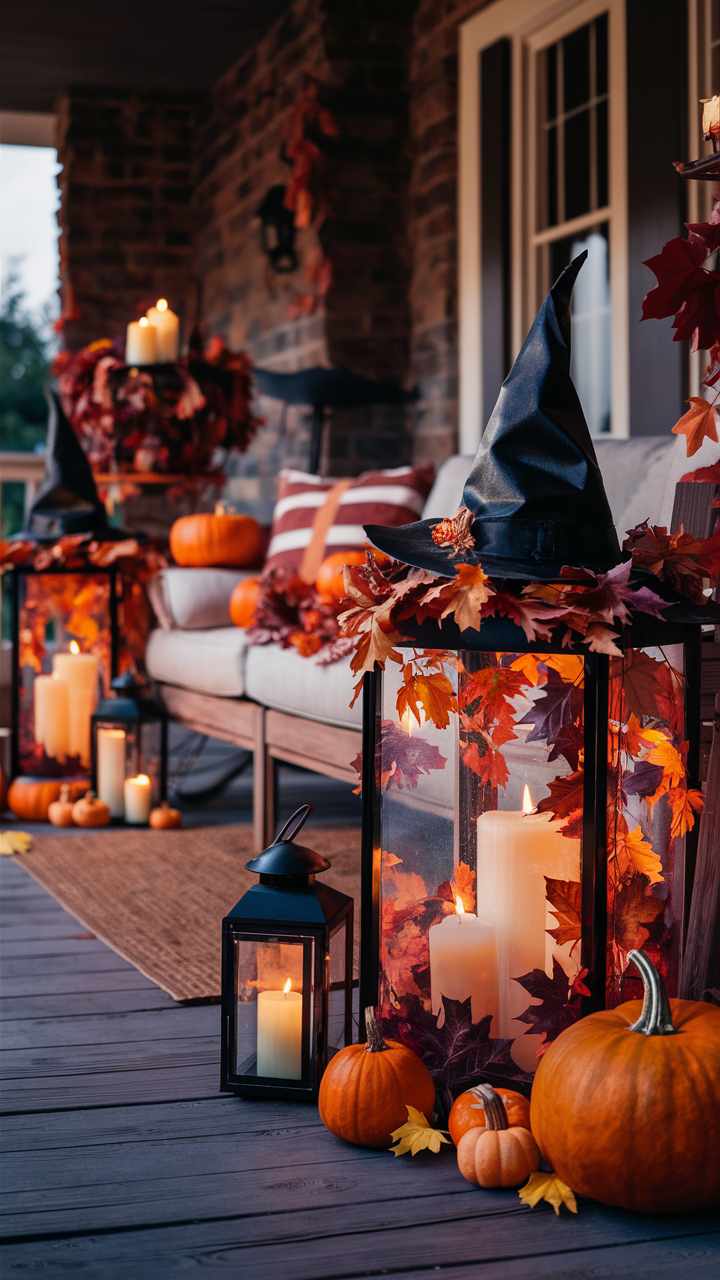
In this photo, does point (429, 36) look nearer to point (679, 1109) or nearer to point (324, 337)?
point (324, 337)

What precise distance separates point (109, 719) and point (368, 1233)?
2.25 meters

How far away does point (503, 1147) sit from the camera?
1249 mm

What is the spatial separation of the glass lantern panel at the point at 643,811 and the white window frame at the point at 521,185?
2295mm

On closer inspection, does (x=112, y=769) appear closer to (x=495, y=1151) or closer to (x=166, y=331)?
(x=166, y=331)

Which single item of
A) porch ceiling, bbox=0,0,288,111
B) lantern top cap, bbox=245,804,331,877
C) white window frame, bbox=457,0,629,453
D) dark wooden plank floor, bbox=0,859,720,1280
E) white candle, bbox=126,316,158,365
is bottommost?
dark wooden plank floor, bbox=0,859,720,1280

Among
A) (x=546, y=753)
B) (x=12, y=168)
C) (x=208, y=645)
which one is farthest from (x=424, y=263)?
(x=12, y=168)

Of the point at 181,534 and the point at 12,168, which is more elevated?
the point at 12,168

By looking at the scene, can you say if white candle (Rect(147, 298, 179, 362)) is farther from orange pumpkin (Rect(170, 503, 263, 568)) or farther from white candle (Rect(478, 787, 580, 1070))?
white candle (Rect(478, 787, 580, 1070))

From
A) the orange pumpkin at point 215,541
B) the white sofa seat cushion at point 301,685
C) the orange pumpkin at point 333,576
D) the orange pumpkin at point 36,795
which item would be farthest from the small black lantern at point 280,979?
the orange pumpkin at point 215,541

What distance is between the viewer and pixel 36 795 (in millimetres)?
3359

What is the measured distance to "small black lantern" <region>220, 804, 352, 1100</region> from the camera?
144 centimetres

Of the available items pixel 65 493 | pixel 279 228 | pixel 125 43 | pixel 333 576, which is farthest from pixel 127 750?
pixel 125 43

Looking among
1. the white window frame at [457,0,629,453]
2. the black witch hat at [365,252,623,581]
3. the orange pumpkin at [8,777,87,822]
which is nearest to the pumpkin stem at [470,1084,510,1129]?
the black witch hat at [365,252,623,581]

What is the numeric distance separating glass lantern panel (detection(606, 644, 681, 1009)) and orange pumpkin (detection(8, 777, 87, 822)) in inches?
89.5
